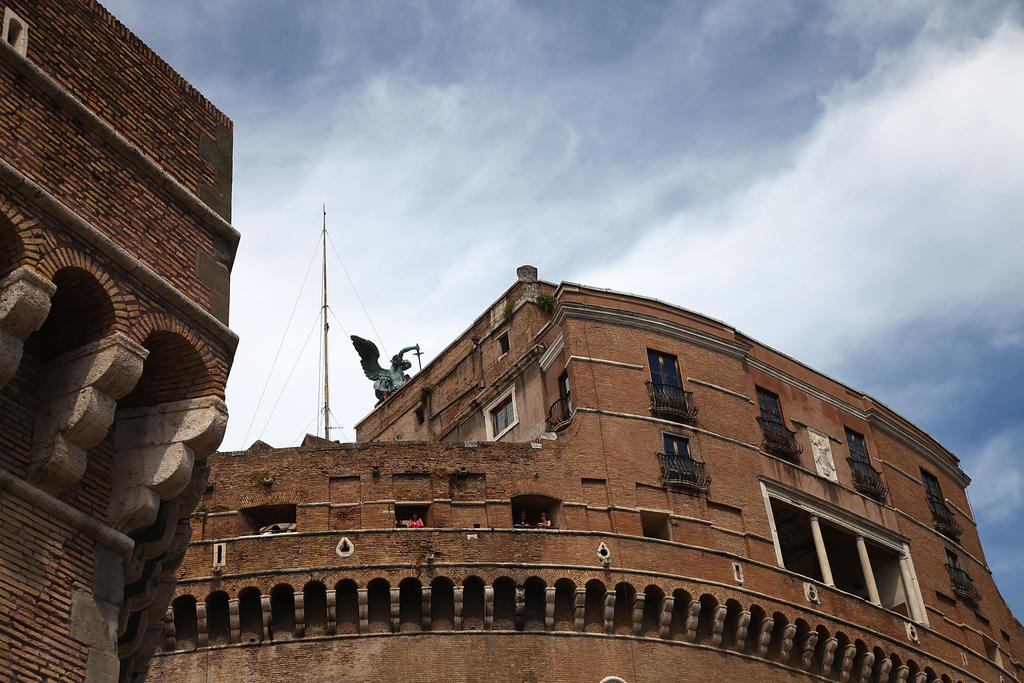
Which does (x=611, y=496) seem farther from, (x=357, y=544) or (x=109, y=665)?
(x=109, y=665)

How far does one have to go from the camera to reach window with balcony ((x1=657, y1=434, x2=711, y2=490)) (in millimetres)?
38719

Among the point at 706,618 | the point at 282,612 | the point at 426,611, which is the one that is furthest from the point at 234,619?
the point at 706,618

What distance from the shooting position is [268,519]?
36594 millimetres

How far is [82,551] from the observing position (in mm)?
13000

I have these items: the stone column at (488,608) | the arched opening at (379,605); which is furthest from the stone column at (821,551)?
the arched opening at (379,605)

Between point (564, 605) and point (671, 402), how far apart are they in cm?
731


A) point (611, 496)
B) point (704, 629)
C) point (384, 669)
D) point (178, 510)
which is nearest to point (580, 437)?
point (611, 496)

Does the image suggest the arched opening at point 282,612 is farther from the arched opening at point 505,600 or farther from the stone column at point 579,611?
the stone column at point 579,611

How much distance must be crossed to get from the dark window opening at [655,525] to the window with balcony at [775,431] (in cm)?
540

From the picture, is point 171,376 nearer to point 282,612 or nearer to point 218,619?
point 282,612

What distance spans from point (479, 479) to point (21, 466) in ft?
A: 81.9

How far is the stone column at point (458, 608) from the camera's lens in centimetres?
3472

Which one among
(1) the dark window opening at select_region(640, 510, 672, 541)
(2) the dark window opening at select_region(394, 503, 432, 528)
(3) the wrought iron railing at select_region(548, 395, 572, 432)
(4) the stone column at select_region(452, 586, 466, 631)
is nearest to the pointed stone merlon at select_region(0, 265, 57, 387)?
(4) the stone column at select_region(452, 586, 466, 631)

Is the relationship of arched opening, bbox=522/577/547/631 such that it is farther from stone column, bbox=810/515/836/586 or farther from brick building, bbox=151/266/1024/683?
stone column, bbox=810/515/836/586
